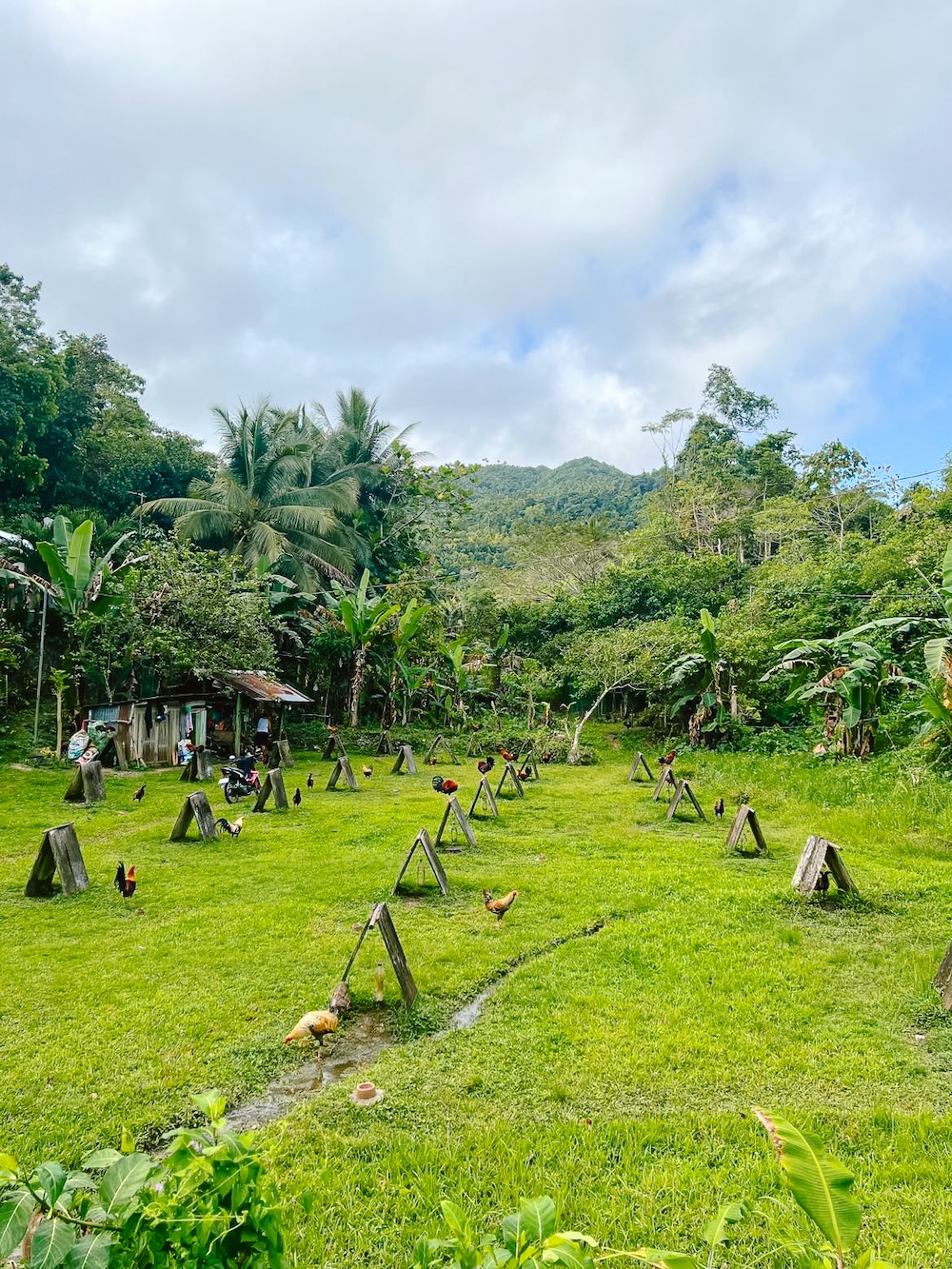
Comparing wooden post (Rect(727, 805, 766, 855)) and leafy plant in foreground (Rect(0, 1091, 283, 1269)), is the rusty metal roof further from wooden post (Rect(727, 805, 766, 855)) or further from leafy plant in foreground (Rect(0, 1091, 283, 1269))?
leafy plant in foreground (Rect(0, 1091, 283, 1269))

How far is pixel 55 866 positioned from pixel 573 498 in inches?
1973

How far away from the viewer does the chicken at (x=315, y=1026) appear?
156 inches

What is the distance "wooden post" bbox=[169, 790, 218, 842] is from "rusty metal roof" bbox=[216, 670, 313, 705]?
7078mm

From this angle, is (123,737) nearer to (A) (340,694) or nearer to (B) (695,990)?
(A) (340,694)

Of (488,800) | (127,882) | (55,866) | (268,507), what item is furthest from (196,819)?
(268,507)

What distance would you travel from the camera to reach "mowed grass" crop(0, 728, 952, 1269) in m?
3.00

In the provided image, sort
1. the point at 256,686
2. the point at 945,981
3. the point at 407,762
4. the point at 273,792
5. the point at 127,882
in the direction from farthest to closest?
1. the point at 256,686
2. the point at 407,762
3. the point at 273,792
4. the point at 127,882
5. the point at 945,981

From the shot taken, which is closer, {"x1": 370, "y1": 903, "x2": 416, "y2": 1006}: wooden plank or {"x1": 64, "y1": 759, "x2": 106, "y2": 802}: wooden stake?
{"x1": 370, "y1": 903, "x2": 416, "y2": 1006}: wooden plank

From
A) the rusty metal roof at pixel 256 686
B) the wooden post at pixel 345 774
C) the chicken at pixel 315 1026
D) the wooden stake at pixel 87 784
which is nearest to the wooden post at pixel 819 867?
the chicken at pixel 315 1026

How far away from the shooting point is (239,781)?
12.2 meters

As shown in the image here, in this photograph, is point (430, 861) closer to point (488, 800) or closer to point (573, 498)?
point (488, 800)

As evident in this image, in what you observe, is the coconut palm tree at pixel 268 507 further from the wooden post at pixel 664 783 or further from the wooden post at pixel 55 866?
the wooden post at pixel 55 866

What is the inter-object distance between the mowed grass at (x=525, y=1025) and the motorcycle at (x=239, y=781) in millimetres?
3094

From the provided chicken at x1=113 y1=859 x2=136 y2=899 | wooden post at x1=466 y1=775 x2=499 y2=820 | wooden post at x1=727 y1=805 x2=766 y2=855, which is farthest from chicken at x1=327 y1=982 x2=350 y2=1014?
wooden post at x1=466 y1=775 x2=499 y2=820
